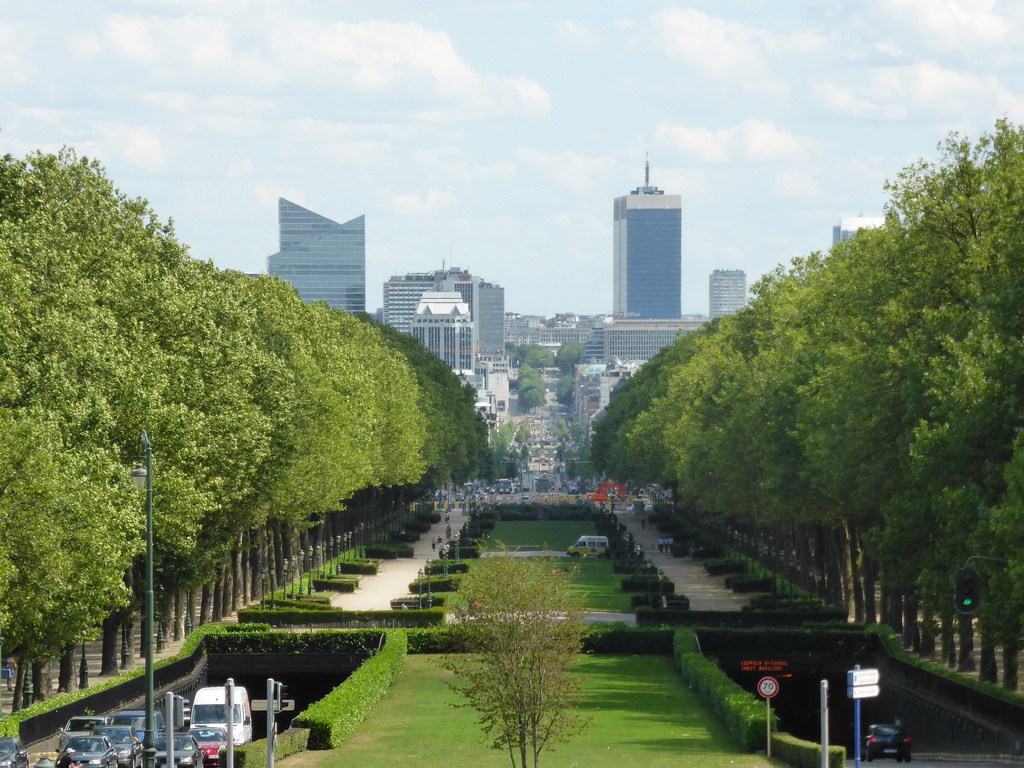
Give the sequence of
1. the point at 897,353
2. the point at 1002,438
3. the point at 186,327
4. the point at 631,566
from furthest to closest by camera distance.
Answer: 1. the point at 631,566
2. the point at 186,327
3. the point at 897,353
4. the point at 1002,438

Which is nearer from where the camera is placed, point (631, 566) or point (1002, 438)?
point (1002, 438)

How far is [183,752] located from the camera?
45125 mm

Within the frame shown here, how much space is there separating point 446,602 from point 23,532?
41.5 m

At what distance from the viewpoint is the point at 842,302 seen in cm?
6812

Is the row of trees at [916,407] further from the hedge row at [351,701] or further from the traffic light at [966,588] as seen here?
the hedge row at [351,701]

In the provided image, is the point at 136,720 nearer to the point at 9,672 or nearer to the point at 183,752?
the point at 183,752

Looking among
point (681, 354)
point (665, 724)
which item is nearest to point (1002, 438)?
point (665, 724)

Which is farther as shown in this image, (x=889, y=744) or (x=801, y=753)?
(x=889, y=744)

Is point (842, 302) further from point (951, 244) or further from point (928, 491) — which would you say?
point (928, 491)

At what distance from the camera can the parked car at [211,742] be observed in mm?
47688

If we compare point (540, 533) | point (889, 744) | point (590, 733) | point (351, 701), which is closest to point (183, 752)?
point (351, 701)

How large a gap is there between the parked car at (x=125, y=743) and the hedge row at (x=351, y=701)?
510 cm

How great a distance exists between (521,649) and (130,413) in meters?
17.8

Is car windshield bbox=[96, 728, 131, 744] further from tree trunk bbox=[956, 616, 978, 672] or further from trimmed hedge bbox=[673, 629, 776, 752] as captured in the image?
tree trunk bbox=[956, 616, 978, 672]
